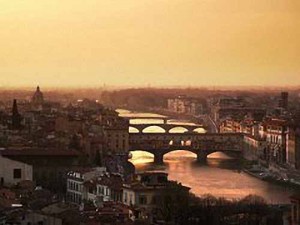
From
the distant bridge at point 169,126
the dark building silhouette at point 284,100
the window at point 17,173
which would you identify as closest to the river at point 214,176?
the dark building silhouette at point 284,100

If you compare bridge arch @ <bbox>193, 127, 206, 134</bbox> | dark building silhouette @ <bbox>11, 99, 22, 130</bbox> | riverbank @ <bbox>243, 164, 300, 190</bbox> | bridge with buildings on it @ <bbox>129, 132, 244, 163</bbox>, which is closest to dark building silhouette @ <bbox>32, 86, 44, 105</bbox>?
dark building silhouette @ <bbox>11, 99, 22, 130</bbox>

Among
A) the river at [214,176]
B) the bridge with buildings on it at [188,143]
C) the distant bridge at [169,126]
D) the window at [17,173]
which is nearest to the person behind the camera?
the window at [17,173]

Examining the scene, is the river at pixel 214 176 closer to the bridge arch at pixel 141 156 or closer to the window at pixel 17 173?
the bridge arch at pixel 141 156

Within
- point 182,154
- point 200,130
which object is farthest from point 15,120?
point 200,130

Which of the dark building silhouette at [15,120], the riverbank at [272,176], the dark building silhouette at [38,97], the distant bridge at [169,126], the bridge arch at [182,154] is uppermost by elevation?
the dark building silhouette at [38,97]

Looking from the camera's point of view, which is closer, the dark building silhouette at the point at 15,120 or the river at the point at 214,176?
the river at the point at 214,176

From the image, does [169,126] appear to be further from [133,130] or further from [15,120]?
[15,120]
